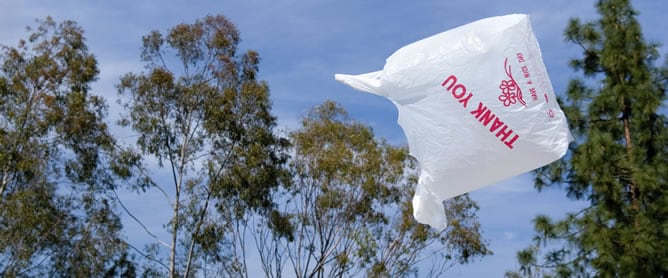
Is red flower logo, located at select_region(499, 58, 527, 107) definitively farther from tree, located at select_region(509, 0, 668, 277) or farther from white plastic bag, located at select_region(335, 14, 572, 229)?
tree, located at select_region(509, 0, 668, 277)

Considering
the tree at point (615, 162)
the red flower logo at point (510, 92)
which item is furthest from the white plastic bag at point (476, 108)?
the tree at point (615, 162)

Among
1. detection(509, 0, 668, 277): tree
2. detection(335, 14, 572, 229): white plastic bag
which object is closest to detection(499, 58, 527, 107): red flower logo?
detection(335, 14, 572, 229): white plastic bag

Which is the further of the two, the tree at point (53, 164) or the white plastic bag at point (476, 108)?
the tree at point (53, 164)

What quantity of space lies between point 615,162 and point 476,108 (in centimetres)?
421

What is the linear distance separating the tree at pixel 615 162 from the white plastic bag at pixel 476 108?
3551mm

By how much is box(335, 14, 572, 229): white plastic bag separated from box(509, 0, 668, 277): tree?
3551 mm

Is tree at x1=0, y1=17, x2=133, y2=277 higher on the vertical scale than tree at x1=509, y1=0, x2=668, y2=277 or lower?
higher

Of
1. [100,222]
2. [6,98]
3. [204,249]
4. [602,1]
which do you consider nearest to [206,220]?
[204,249]

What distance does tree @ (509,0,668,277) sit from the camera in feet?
29.6

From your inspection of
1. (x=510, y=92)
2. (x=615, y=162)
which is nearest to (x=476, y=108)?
(x=510, y=92)

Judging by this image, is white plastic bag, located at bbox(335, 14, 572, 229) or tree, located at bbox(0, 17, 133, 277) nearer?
white plastic bag, located at bbox(335, 14, 572, 229)

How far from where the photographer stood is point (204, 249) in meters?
18.4

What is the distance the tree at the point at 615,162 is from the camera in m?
9.03

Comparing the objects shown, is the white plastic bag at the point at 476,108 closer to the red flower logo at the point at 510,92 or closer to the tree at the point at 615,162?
the red flower logo at the point at 510,92
